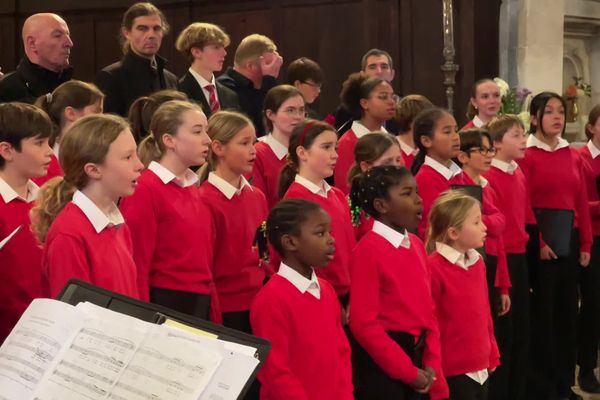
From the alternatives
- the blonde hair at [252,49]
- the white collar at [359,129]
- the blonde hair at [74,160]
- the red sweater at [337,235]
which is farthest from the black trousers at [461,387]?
the blonde hair at [252,49]

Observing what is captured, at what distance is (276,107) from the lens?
455 centimetres

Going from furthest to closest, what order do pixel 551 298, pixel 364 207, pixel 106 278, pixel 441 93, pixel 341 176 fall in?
pixel 441 93 → pixel 551 298 → pixel 341 176 → pixel 364 207 → pixel 106 278

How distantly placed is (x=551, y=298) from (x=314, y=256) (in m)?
2.37

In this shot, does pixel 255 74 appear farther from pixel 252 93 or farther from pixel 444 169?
pixel 444 169

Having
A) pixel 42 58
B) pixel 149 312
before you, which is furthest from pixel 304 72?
pixel 149 312

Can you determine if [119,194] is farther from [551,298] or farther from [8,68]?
[8,68]

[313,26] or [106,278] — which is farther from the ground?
[313,26]

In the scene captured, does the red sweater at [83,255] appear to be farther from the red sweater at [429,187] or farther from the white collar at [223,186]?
the red sweater at [429,187]

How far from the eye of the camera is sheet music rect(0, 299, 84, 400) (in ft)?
5.85

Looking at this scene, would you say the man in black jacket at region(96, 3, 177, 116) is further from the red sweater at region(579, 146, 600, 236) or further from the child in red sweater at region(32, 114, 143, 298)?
the red sweater at region(579, 146, 600, 236)

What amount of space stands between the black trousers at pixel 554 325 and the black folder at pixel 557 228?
0.07 m

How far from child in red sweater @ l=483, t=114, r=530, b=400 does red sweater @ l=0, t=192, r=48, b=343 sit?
95.2 inches

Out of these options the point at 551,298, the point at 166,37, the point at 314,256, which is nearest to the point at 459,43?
the point at 166,37

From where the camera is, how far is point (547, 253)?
5.14 metres
